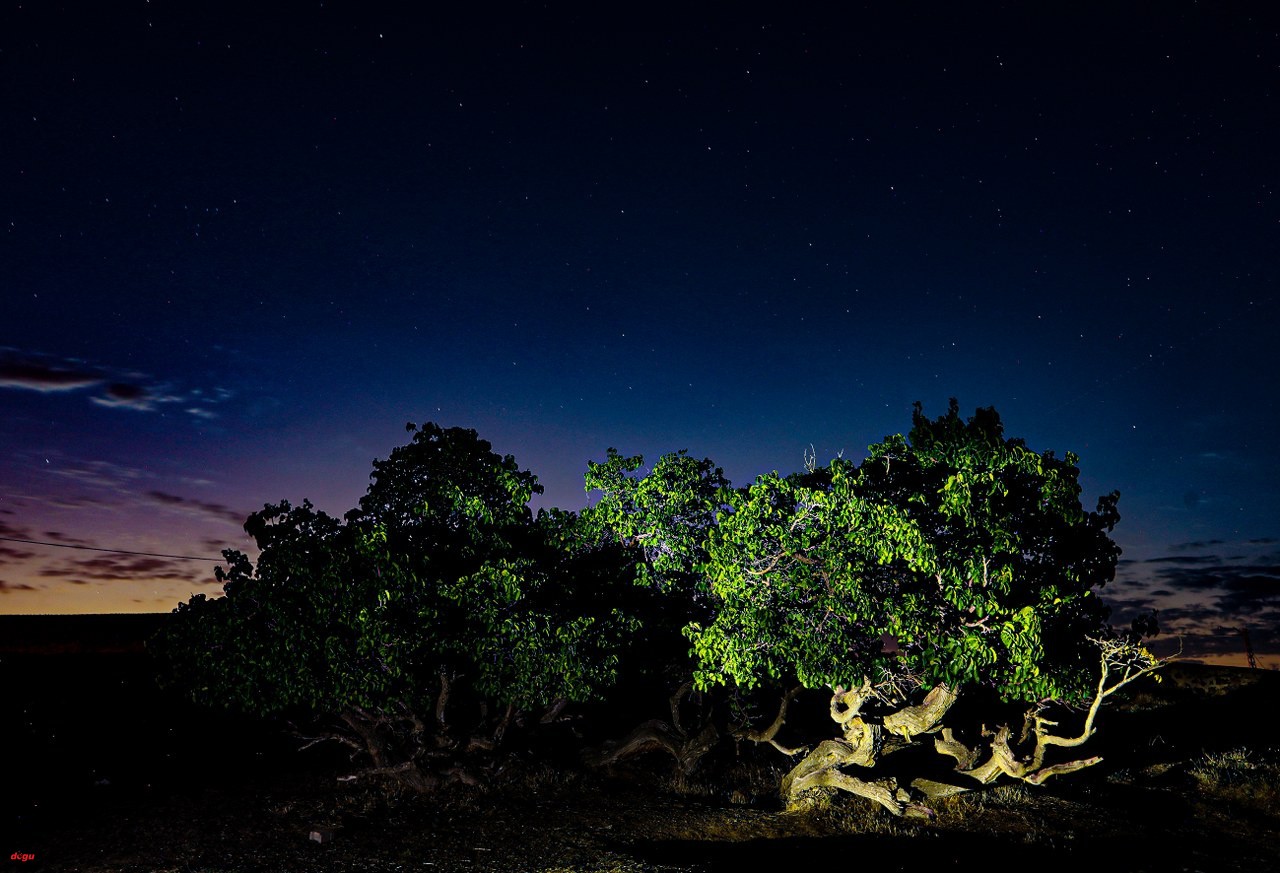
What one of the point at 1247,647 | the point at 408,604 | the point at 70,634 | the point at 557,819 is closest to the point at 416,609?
the point at 408,604

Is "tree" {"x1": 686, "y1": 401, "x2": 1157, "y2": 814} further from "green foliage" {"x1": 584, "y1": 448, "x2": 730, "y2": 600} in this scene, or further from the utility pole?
the utility pole

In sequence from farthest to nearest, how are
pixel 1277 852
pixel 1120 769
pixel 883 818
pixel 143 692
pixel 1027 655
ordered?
pixel 143 692 → pixel 1120 769 → pixel 883 818 → pixel 1277 852 → pixel 1027 655

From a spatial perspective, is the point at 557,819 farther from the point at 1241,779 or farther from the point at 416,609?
the point at 1241,779

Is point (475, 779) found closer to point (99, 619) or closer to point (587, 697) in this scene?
point (587, 697)

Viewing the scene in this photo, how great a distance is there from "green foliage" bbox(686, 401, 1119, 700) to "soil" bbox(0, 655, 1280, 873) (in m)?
2.94

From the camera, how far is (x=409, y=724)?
19750mm

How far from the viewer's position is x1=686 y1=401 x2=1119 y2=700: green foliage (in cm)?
1363

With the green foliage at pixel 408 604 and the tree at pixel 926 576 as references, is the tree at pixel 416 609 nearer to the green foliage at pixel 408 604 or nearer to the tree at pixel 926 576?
the green foliage at pixel 408 604

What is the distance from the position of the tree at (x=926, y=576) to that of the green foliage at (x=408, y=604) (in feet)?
12.3

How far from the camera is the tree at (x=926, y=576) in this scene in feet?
44.7

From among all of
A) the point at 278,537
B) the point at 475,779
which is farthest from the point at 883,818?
the point at 278,537

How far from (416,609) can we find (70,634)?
99.1 feet

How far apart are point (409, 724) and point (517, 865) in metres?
7.58

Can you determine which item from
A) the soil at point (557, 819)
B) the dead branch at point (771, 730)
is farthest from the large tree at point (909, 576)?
the dead branch at point (771, 730)
